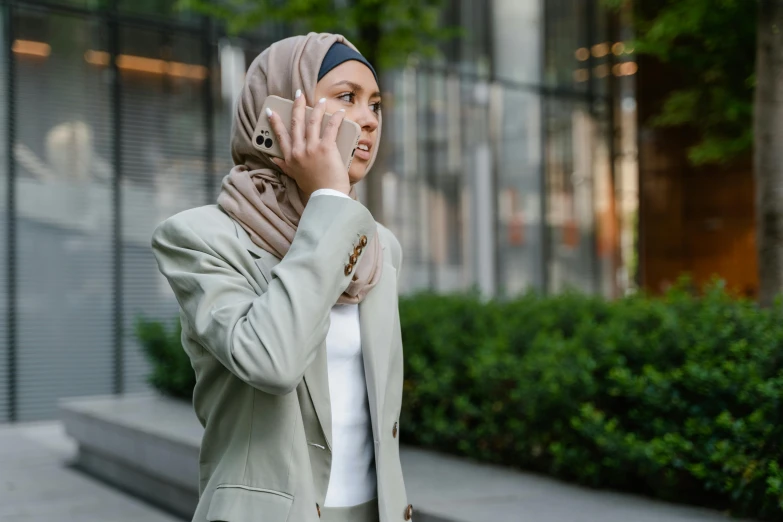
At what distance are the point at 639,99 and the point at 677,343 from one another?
13824 millimetres

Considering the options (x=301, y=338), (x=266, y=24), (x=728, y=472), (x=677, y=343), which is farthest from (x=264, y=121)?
Result: (x=266, y=24)

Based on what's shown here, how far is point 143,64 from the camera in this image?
11.7m

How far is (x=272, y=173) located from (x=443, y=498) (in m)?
2.94

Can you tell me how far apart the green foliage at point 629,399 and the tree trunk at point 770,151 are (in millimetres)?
935

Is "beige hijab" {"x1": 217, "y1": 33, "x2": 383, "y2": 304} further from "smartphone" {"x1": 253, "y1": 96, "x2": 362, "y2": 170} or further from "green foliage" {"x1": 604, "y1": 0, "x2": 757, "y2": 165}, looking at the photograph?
"green foliage" {"x1": 604, "y1": 0, "x2": 757, "y2": 165}

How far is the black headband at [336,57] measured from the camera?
175cm

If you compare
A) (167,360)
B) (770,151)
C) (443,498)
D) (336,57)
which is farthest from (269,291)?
(167,360)

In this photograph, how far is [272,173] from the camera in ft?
5.84

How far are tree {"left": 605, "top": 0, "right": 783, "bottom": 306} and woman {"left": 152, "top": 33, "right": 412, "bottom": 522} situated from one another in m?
4.97

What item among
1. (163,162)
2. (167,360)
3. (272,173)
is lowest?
(167,360)

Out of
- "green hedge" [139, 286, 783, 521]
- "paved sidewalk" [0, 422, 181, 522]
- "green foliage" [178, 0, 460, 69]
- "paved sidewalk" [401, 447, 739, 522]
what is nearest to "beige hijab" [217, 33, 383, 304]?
"paved sidewalk" [401, 447, 739, 522]

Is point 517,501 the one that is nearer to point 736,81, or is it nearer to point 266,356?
point 266,356

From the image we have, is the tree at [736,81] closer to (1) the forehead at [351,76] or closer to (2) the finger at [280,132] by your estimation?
(1) the forehead at [351,76]

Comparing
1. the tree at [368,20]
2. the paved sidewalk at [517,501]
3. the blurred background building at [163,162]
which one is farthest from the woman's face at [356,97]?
the tree at [368,20]
